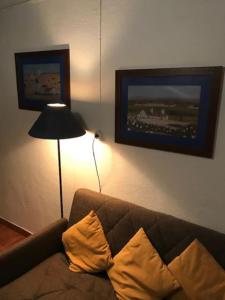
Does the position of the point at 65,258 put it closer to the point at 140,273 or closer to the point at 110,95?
the point at 140,273

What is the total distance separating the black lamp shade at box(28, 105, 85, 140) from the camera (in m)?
1.74

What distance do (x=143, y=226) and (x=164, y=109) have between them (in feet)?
2.62

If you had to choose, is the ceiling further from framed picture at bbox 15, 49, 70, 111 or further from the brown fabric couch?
the brown fabric couch

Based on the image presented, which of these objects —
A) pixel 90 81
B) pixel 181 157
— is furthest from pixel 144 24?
pixel 181 157

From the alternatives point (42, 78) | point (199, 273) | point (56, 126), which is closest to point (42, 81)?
point (42, 78)

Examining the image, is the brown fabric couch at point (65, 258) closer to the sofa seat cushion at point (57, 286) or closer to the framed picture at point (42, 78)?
the sofa seat cushion at point (57, 286)

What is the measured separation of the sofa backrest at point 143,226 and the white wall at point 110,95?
5.5 inches

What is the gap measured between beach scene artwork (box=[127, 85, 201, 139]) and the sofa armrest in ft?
3.27

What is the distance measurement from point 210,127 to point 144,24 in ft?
2.61

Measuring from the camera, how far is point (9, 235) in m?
2.91

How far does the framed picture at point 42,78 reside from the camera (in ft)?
6.97

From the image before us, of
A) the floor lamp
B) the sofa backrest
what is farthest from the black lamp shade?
the sofa backrest

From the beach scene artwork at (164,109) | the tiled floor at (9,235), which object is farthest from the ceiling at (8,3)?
the tiled floor at (9,235)

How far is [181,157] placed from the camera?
1677mm
